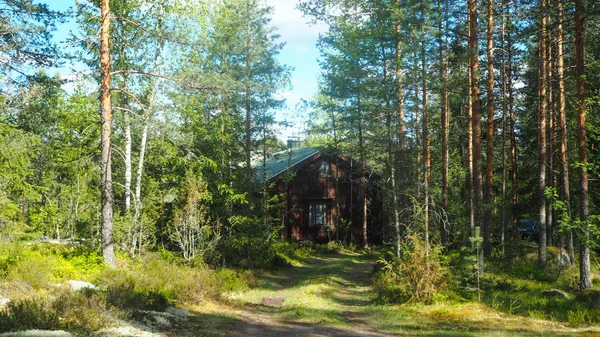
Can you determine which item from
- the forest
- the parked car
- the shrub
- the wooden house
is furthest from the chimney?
the shrub

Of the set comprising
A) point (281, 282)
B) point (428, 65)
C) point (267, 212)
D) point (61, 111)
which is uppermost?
point (428, 65)

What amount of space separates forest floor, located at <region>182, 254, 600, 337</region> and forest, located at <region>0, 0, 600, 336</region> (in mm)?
105

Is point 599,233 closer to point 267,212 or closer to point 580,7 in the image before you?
point 580,7

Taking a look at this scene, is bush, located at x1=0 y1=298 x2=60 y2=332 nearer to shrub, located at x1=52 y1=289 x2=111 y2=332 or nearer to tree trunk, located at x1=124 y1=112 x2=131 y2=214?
shrub, located at x1=52 y1=289 x2=111 y2=332

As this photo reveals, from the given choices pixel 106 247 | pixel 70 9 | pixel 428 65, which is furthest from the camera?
pixel 428 65

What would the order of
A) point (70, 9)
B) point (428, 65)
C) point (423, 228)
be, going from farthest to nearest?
point (428, 65) → point (423, 228) → point (70, 9)

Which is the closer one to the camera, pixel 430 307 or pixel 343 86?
pixel 430 307

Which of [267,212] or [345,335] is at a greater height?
[267,212]

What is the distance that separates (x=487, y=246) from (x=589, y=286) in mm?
6188

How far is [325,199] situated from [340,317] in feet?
71.3

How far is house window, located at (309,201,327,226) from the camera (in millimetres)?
34406

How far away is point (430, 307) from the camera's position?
44.6 ft

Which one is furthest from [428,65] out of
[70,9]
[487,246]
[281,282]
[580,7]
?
[70,9]

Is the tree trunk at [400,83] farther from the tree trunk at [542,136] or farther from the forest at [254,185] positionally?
the tree trunk at [542,136]
